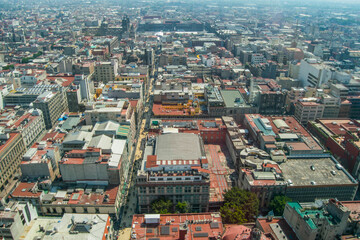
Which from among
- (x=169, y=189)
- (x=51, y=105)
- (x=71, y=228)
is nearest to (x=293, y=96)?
(x=169, y=189)

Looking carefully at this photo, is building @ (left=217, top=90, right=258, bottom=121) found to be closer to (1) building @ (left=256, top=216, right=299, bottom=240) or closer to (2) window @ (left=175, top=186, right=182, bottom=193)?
(2) window @ (left=175, top=186, right=182, bottom=193)

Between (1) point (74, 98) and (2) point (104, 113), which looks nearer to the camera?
(2) point (104, 113)

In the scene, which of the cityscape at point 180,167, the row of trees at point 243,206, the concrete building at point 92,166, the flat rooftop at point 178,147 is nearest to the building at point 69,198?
the cityscape at point 180,167

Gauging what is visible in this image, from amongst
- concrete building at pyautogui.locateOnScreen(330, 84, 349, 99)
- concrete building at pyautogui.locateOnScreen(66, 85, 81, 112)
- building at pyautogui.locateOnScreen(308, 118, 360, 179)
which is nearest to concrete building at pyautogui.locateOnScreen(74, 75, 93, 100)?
concrete building at pyautogui.locateOnScreen(66, 85, 81, 112)

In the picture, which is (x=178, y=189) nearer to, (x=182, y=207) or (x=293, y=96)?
(x=182, y=207)

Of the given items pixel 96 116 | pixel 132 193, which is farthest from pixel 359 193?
pixel 96 116

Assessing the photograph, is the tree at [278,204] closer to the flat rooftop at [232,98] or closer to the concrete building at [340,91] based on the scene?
the flat rooftop at [232,98]
